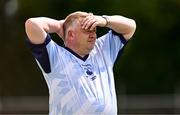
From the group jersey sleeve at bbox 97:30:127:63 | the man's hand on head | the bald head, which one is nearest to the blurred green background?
jersey sleeve at bbox 97:30:127:63

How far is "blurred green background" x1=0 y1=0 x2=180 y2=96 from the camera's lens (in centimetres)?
1178

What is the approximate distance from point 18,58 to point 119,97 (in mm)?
2104

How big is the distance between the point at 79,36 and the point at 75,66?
0.19 metres

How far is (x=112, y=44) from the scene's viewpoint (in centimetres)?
484

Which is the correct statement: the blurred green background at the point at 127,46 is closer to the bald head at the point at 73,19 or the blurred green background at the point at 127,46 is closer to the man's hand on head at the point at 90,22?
the bald head at the point at 73,19

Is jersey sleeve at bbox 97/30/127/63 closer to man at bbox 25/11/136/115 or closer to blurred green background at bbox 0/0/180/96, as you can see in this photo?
man at bbox 25/11/136/115

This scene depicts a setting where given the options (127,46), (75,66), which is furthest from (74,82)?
(127,46)

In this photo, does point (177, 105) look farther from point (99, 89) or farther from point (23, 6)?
point (99, 89)

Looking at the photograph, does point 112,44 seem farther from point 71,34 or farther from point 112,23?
point 71,34

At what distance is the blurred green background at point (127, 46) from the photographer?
11.8 metres

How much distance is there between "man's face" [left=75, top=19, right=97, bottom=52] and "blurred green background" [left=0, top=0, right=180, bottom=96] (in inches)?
268

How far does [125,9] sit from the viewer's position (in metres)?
11.6

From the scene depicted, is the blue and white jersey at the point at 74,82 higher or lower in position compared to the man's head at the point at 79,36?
lower

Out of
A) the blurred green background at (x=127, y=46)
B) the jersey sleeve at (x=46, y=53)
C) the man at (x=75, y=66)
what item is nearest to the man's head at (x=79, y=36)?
the man at (x=75, y=66)
